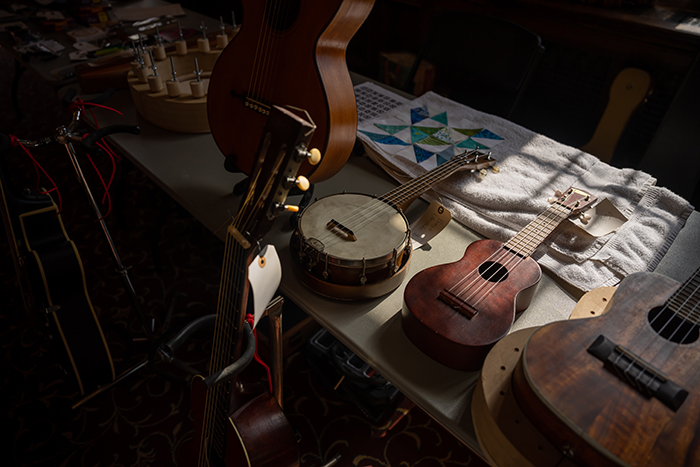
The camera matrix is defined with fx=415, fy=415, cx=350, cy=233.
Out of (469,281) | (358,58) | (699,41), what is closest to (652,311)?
(469,281)

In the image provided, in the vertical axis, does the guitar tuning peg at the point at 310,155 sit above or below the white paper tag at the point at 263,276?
above

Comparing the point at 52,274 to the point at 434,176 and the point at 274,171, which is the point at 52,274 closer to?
the point at 274,171

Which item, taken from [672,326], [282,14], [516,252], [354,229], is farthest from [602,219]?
[282,14]

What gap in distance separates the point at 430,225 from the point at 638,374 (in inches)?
21.7

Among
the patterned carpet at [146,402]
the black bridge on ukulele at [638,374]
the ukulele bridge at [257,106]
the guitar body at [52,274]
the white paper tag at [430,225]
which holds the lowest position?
the patterned carpet at [146,402]

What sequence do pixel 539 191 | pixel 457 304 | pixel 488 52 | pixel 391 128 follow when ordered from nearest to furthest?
pixel 457 304 < pixel 539 191 < pixel 391 128 < pixel 488 52

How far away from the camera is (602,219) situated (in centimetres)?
105

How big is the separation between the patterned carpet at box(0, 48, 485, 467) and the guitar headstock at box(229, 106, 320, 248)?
79 cm

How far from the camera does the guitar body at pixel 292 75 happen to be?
979 mm

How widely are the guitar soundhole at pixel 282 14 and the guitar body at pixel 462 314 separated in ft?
2.27

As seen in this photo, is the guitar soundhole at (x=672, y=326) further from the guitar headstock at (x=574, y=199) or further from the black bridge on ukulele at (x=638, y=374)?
the guitar headstock at (x=574, y=199)

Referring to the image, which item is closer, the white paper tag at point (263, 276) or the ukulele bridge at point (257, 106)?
the white paper tag at point (263, 276)

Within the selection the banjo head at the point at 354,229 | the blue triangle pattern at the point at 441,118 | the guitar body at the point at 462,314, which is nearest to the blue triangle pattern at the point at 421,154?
the blue triangle pattern at the point at 441,118

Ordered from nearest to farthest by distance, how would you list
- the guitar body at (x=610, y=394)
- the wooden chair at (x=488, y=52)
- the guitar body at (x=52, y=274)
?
the guitar body at (x=610, y=394) → the guitar body at (x=52, y=274) → the wooden chair at (x=488, y=52)
